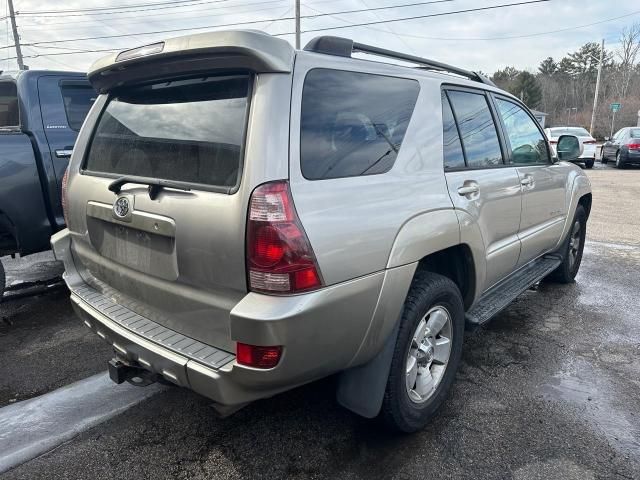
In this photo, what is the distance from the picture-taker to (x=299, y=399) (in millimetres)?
2943

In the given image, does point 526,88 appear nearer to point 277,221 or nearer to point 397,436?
point 397,436

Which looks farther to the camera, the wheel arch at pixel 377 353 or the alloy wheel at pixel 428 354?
the alloy wheel at pixel 428 354

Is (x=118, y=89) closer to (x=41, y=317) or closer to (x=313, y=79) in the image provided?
(x=313, y=79)

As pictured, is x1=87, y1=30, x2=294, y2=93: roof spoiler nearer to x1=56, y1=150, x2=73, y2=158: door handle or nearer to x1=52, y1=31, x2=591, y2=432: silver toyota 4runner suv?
x1=52, y1=31, x2=591, y2=432: silver toyota 4runner suv

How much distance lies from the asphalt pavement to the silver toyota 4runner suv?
11.1 inches

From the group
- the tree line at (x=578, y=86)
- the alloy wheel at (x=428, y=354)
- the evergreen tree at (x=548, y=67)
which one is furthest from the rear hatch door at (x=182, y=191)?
the evergreen tree at (x=548, y=67)

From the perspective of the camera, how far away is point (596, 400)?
2973mm

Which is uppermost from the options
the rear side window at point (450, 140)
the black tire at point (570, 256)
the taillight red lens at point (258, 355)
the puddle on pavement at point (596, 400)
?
the rear side window at point (450, 140)

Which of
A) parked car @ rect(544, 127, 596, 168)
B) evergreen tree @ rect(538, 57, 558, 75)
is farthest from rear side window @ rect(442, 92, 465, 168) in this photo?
evergreen tree @ rect(538, 57, 558, 75)

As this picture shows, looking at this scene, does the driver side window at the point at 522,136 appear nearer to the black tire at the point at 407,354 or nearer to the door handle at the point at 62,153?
the black tire at the point at 407,354

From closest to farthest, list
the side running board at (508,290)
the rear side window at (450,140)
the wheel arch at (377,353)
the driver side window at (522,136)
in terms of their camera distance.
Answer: the wheel arch at (377,353) → the rear side window at (450,140) → the side running board at (508,290) → the driver side window at (522,136)

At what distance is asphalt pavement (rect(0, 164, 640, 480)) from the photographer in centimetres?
237

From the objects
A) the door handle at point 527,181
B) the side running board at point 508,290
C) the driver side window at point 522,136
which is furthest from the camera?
the driver side window at point 522,136

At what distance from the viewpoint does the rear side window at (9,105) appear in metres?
4.58
